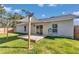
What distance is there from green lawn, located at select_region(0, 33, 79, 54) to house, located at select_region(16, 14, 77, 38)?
5.8 inches

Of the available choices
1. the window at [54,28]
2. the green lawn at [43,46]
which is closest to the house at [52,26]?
the window at [54,28]

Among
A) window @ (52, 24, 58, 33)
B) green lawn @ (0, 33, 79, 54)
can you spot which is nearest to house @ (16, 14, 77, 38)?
window @ (52, 24, 58, 33)

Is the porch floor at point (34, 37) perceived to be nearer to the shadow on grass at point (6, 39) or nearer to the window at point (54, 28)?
the shadow on grass at point (6, 39)

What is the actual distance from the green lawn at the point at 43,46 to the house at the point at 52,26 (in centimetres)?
15

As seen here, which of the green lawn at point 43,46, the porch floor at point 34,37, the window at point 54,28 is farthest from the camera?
the window at point 54,28

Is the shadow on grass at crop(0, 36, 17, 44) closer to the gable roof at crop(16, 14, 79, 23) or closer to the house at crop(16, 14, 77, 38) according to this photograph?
the house at crop(16, 14, 77, 38)

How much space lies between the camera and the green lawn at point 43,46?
161 inches

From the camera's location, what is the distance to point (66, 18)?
423cm

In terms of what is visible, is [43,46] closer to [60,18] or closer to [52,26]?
[52,26]
